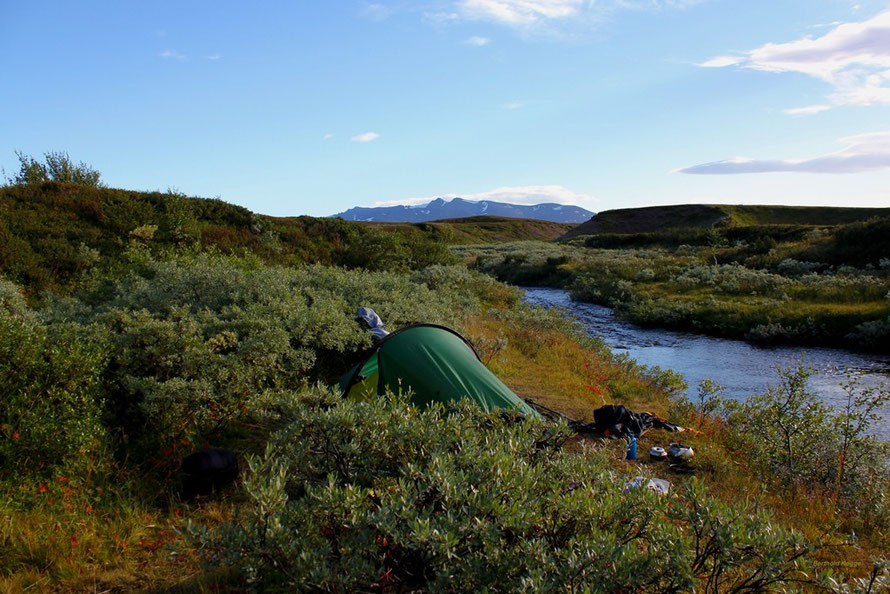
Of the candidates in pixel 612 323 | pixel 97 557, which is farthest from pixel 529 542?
pixel 612 323

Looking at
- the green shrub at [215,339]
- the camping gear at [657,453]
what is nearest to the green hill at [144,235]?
the green shrub at [215,339]

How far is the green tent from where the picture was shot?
743cm

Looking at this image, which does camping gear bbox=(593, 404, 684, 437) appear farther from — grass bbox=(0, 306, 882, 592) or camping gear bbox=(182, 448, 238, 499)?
camping gear bbox=(182, 448, 238, 499)

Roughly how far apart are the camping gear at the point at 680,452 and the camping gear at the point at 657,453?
0.12m

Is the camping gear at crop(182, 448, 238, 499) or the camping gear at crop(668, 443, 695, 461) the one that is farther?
the camping gear at crop(668, 443, 695, 461)

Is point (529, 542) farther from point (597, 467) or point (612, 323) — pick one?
point (612, 323)

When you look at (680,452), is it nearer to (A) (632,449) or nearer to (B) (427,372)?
(A) (632,449)

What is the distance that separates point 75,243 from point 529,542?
19.6 m

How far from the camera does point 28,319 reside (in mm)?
8180

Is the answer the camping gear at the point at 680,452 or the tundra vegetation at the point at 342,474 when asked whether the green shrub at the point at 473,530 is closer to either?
the tundra vegetation at the point at 342,474

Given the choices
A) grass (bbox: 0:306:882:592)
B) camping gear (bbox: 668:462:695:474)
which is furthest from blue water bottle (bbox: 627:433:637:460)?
camping gear (bbox: 668:462:695:474)

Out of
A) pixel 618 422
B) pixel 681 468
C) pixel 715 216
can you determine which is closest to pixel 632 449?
pixel 681 468

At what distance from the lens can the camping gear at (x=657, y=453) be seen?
7832 millimetres

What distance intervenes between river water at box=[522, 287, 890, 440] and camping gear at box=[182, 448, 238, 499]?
36.3 ft
